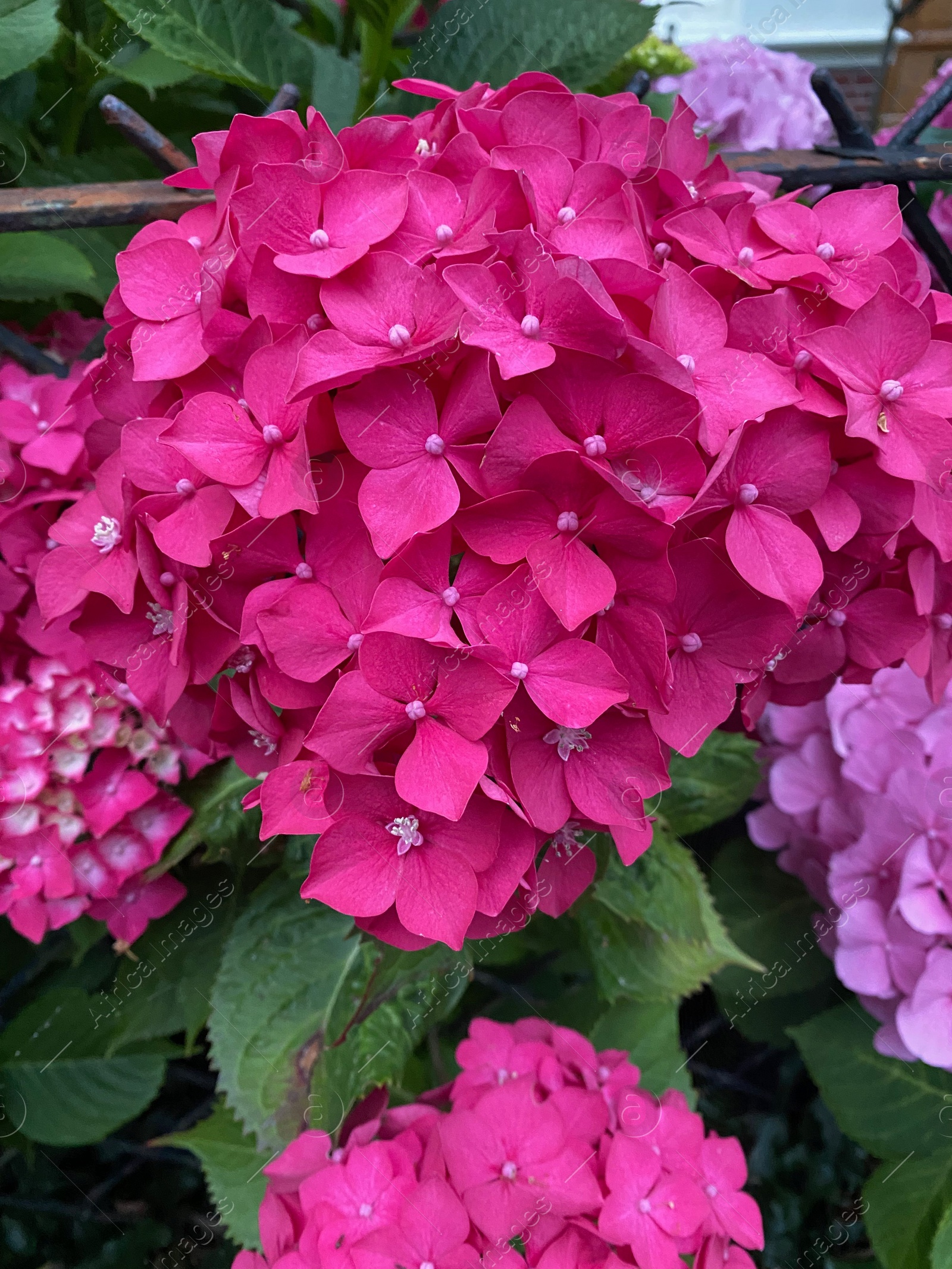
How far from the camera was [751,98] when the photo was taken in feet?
4.00

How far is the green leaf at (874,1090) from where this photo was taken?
78 cm

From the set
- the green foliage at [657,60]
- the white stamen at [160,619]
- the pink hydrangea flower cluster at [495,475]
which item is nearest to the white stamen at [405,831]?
the pink hydrangea flower cluster at [495,475]

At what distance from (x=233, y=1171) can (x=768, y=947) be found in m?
0.52

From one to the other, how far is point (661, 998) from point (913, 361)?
495mm

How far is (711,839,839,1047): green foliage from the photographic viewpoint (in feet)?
2.91

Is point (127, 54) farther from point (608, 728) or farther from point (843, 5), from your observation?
point (843, 5)

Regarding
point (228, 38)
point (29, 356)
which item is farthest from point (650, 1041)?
point (228, 38)

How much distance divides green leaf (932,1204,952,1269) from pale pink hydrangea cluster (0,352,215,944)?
1.99ft

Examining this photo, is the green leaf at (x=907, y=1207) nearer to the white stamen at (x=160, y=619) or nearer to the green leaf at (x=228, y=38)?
the white stamen at (x=160, y=619)

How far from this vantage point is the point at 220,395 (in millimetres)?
391

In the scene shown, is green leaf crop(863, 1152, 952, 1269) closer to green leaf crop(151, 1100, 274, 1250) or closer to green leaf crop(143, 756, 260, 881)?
green leaf crop(151, 1100, 274, 1250)

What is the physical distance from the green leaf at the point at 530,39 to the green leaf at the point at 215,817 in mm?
562

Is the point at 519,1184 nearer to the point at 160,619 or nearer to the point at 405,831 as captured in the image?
the point at 405,831

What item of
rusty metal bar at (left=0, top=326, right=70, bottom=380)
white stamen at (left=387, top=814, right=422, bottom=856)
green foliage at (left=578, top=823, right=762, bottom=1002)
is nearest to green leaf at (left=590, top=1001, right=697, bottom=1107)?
green foliage at (left=578, top=823, right=762, bottom=1002)
